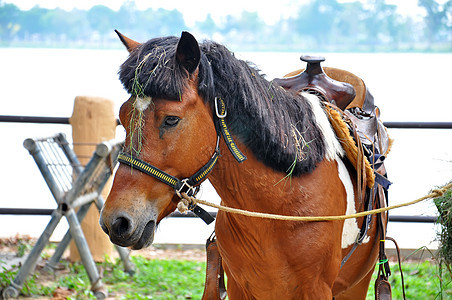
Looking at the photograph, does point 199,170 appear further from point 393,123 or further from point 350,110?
point 393,123

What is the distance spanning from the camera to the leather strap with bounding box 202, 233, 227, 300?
2727 mm

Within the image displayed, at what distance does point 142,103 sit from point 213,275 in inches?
49.2

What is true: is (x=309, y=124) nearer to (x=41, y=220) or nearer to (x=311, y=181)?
(x=311, y=181)

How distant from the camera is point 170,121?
1833 millimetres

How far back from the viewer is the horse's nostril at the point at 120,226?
179cm

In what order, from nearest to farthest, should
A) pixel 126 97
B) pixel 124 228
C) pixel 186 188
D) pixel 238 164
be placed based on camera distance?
pixel 124 228 → pixel 186 188 → pixel 238 164 → pixel 126 97

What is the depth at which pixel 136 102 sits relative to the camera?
1845 millimetres

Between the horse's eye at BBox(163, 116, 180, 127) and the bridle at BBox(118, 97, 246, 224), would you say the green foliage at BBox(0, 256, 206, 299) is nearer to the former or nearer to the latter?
the bridle at BBox(118, 97, 246, 224)

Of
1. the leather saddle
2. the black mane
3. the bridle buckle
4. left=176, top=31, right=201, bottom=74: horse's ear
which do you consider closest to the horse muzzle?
the bridle buckle

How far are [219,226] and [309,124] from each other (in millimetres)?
613

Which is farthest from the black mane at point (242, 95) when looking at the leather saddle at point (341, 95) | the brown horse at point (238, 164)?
the leather saddle at point (341, 95)

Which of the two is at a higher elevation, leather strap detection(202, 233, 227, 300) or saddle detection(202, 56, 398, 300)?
saddle detection(202, 56, 398, 300)

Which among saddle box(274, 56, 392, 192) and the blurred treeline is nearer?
saddle box(274, 56, 392, 192)

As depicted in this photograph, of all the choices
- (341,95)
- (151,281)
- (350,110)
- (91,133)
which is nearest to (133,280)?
(151,281)
